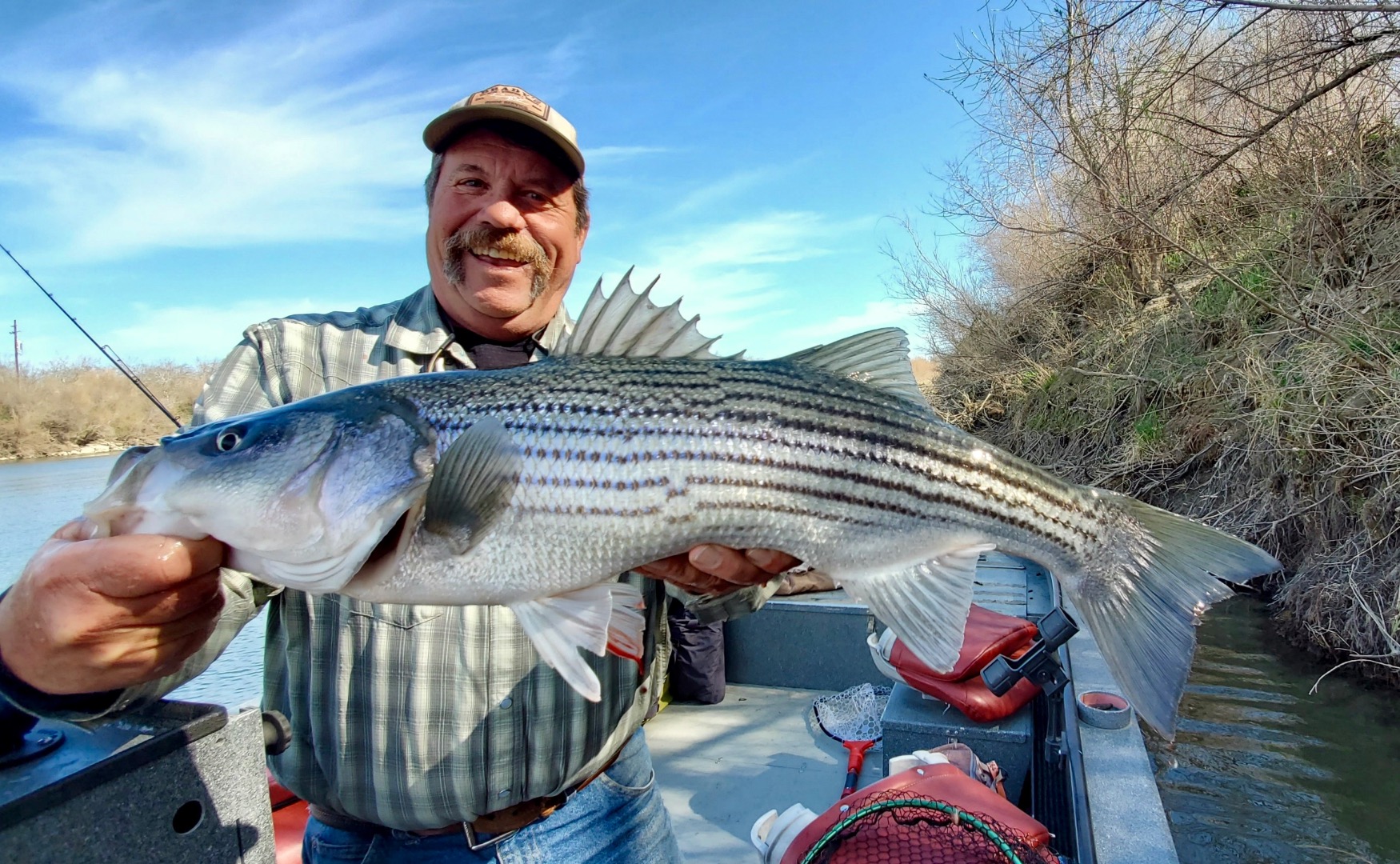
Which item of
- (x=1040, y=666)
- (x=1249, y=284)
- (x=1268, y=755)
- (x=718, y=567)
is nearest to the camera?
(x=718, y=567)

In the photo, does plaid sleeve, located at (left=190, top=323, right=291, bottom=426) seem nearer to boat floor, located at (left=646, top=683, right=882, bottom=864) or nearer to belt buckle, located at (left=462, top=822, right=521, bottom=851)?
belt buckle, located at (left=462, top=822, right=521, bottom=851)

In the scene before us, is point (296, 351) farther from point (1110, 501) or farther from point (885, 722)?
point (885, 722)

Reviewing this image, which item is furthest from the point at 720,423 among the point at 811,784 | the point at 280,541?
the point at 811,784

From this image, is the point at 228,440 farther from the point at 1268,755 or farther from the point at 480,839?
the point at 1268,755

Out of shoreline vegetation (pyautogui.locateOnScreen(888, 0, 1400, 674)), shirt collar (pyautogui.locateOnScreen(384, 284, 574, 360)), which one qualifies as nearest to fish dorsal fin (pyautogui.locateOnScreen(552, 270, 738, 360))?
shirt collar (pyautogui.locateOnScreen(384, 284, 574, 360))

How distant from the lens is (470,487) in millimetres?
2043

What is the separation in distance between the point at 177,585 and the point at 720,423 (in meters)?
1.41

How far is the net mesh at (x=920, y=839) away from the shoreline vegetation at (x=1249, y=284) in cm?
698

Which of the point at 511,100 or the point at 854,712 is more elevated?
the point at 511,100

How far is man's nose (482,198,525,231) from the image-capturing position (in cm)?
294

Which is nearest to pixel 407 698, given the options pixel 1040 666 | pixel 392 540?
pixel 392 540

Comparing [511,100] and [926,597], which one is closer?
[926,597]

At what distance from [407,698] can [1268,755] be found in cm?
782

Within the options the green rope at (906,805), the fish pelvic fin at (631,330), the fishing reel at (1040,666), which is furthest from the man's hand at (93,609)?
the fishing reel at (1040,666)
